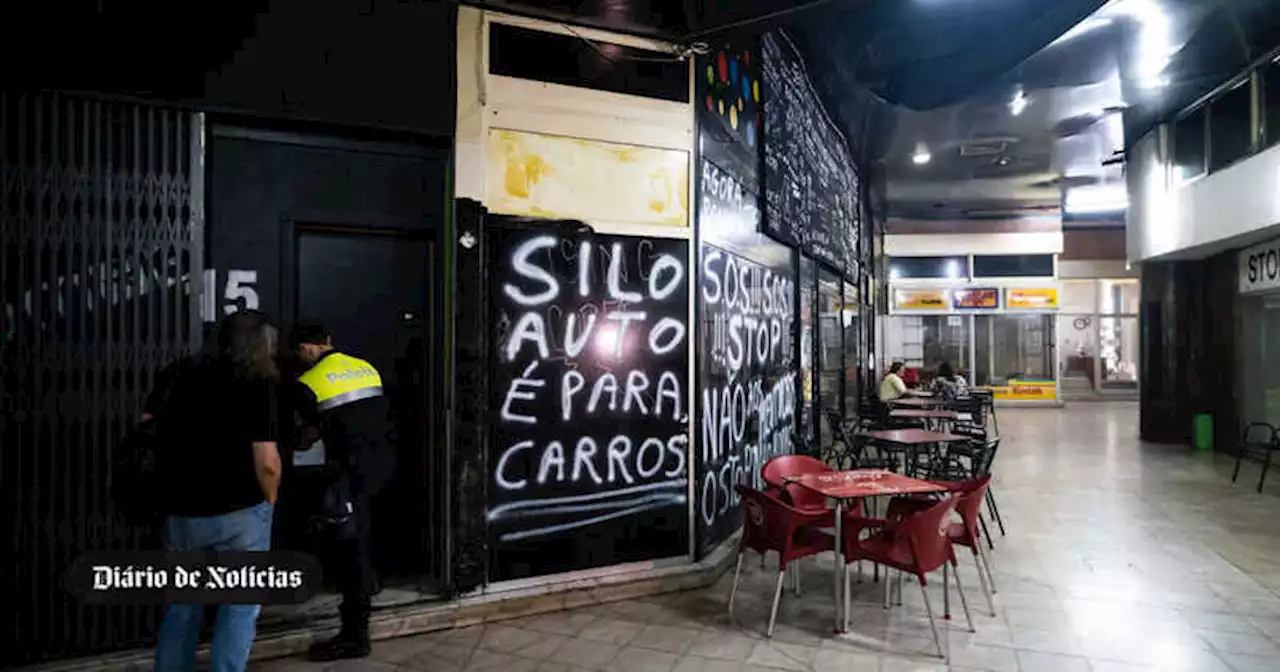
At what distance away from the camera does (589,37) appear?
185 inches

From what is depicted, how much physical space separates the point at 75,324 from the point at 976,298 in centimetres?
1868

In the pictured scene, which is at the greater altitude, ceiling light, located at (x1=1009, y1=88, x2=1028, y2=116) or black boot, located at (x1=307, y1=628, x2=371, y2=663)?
ceiling light, located at (x1=1009, y1=88, x2=1028, y2=116)

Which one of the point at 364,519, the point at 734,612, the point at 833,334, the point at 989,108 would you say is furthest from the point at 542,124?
the point at 989,108

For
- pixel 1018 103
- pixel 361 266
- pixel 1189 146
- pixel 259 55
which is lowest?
pixel 361 266

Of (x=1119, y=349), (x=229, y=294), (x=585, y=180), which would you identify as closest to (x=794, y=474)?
(x=585, y=180)

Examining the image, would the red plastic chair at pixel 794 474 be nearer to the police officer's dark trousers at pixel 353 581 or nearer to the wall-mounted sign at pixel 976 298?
the police officer's dark trousers at pixel 353 581

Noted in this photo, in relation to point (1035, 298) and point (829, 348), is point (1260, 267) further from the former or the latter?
point (1035, 298)

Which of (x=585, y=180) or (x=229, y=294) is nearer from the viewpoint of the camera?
(x=229, y=294)

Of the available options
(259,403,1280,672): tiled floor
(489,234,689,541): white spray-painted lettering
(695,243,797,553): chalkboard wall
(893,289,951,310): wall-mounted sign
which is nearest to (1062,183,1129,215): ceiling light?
(893,289,951,310): wall-mounted sign

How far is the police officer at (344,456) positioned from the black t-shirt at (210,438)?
0.77 metres

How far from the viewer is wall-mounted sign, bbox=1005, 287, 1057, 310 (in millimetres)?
18438

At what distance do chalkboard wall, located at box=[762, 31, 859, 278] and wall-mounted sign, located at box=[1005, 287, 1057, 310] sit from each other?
392 inches

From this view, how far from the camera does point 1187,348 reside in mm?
11211

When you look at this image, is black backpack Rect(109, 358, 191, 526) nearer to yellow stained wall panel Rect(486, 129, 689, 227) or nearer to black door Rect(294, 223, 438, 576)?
black door Rect(294, 223, 438, 576)
